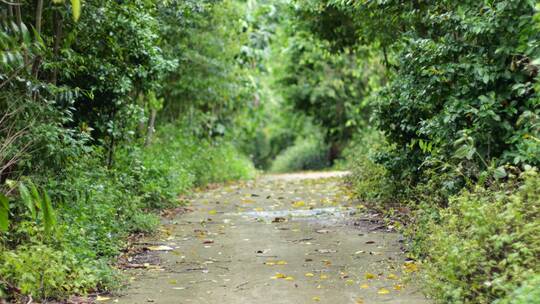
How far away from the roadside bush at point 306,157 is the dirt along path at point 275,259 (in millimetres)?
19683

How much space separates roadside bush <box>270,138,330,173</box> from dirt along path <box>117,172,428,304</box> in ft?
64.6

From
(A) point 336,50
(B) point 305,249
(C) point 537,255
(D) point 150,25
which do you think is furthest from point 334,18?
(C) point 537,255

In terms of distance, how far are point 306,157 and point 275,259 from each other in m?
25.0

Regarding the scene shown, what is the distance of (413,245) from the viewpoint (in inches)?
283

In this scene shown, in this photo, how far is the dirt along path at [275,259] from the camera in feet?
20.4

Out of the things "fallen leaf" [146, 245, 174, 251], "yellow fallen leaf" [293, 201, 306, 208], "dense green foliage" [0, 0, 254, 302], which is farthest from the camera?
"yellow fallen leaf" [293, 201, 306, 208]

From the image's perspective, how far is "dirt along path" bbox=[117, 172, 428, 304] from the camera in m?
6.23

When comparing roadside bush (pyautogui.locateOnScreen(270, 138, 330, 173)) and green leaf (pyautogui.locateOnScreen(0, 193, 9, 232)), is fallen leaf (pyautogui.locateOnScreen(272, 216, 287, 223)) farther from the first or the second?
roadside bush (pyautogui.locateOnScreen(270, 138, 330, 173))

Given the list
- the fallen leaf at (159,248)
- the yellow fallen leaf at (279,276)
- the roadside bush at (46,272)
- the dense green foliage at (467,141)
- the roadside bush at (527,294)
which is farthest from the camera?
the fallen leaf at (159,248)

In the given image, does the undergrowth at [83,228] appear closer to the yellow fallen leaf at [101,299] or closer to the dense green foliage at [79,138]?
the dense green foliage at [79,138]

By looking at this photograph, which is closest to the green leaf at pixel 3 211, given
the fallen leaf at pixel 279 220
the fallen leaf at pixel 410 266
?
the fallen leaf at pixel 410 266

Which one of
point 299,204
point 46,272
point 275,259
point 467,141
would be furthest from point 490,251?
point 299,204

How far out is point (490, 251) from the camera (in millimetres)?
5195

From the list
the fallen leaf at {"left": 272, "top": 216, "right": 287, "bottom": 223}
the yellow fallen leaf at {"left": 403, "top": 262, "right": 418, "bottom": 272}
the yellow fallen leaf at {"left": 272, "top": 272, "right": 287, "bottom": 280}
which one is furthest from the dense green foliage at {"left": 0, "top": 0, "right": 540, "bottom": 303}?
the fallen leaf at {"left": 272, "top": 216, "right": 287, "bottom": 223}
